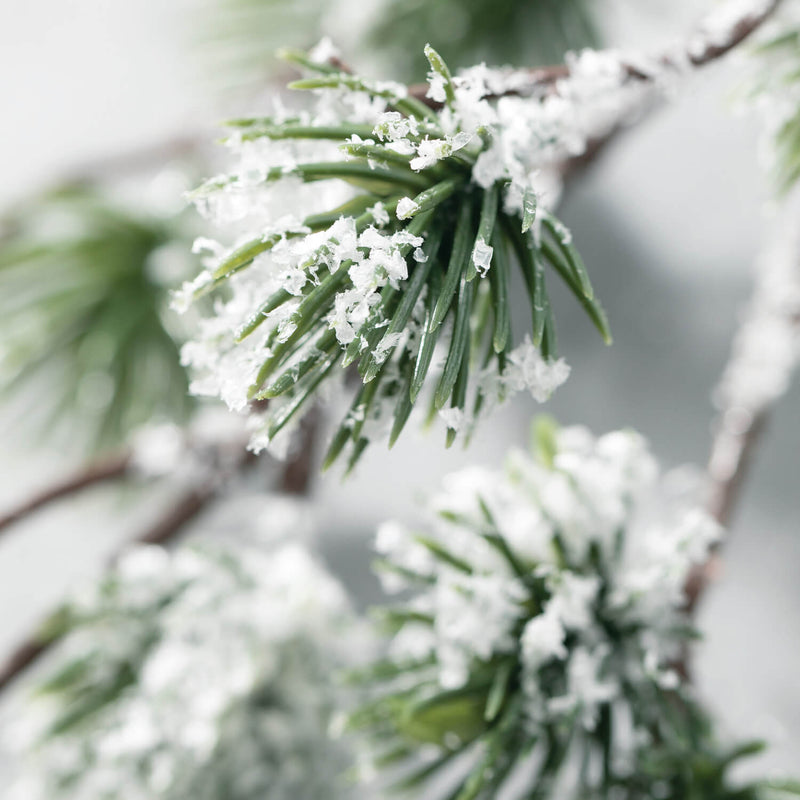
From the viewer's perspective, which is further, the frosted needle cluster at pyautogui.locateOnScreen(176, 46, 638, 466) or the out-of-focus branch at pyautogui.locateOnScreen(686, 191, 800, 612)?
the out-of-focus branch at pyautogui.locateOnScreen(686, 191, 800, 612)

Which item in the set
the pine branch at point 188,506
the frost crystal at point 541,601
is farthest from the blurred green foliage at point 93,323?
the frost crystal at point 541,601

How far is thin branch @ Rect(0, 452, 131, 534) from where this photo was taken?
463 millimetres

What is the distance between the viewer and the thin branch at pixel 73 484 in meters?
0.46

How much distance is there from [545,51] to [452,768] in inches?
21.4

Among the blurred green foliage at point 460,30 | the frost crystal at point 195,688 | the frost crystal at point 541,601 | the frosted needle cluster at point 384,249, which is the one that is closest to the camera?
the frosted needle cluster at point 384,249

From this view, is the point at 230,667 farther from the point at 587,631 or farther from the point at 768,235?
the point at 768,235

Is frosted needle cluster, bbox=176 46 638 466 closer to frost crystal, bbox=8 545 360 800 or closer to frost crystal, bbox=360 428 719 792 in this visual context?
frost crystal, bbox=360 428 719 792

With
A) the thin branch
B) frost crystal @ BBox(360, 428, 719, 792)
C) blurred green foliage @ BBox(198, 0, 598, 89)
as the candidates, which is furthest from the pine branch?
blurred green foliage @ BBox(198, 0, 598, 89)

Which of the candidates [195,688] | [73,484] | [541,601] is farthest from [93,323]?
[541,601]

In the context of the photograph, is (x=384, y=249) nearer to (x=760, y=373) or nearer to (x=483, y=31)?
(x=760, y=373)

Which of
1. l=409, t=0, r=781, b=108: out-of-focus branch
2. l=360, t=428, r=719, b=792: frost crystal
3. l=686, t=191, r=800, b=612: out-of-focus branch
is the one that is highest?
l=409, t=0, r=781, b=108: out-of-focus branch

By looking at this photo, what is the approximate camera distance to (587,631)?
339mm

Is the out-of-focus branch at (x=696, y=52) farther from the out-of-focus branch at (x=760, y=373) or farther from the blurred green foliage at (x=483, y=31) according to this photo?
the blurred green foliage at (x=483, y=31)

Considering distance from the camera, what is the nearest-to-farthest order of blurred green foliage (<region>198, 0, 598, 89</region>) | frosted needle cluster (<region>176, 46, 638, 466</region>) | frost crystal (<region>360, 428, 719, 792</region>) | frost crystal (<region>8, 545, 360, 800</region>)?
1. frosted needle cluster (<region>176, 46, 638, 466</region>)
2. frost crystal (<region>360, 428, 719, 792</region>)
3. frost crystal (<region>8, 545, 360, 800</region>)
4. blurred green foliage (<region>198, 0, 598, 89</region>)
